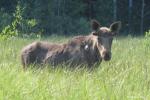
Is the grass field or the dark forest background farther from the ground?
the grass field

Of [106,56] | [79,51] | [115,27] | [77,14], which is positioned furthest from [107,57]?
[77,14]

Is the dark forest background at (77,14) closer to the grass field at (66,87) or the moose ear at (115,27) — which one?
the moose ear at (115,27)

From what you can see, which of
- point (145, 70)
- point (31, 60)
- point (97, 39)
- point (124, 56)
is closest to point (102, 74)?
point (145, 70)

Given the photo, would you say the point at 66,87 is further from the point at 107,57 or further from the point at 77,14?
the point at 77,14

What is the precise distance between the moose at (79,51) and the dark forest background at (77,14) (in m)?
27.7

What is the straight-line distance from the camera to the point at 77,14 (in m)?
51.2

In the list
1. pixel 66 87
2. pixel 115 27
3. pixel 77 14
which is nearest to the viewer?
pixel 66 87

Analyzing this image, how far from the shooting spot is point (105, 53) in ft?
39.7

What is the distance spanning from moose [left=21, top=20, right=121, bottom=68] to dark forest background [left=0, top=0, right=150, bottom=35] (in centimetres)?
2770

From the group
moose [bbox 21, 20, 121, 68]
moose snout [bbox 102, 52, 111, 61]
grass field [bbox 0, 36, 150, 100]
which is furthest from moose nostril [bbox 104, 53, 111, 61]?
grass field [bbox 0, 36, 150, 100]

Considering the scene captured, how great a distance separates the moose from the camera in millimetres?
12665

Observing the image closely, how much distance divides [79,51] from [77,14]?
38.4m

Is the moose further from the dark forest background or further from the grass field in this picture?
the dark forest background

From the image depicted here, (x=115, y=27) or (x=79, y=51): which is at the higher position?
(x=115, y=27)
